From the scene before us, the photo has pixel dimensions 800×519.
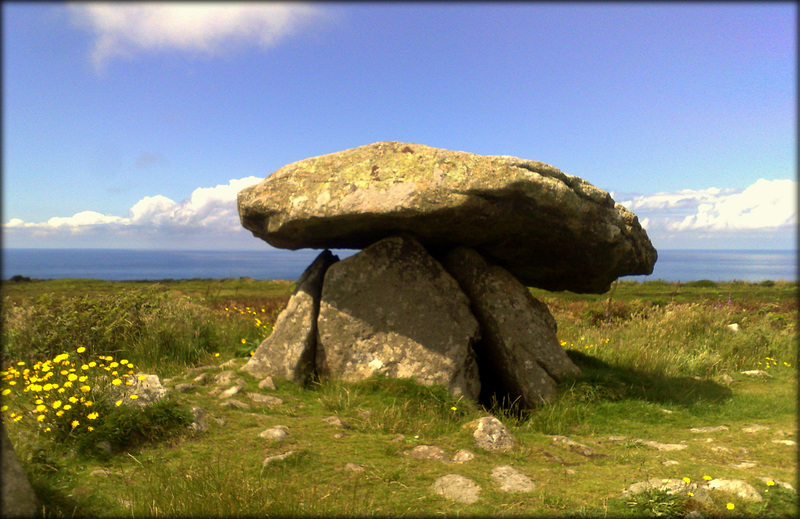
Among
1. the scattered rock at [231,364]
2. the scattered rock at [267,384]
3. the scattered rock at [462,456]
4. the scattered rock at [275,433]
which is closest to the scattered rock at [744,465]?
the scattered rock at [462,456]

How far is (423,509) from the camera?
3.86 meters

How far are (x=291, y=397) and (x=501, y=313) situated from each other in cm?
334

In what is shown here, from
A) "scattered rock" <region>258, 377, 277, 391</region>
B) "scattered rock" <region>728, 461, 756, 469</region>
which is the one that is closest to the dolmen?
"scattered rock" <region>258, 377, 277, 391</region>

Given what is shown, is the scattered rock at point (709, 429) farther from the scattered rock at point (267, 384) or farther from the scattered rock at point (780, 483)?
the scattered rock at point (267, 384)

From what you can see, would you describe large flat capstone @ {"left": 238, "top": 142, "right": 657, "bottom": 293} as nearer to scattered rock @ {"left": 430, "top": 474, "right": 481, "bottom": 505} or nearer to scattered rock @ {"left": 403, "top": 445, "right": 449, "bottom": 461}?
scattered rock @ {"left": 403, "top": 445, "right": 449, "bottom": 461}

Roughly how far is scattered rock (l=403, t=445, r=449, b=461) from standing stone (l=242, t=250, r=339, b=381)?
2.67 metres

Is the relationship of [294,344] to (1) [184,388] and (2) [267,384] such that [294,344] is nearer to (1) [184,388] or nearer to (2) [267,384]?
(2) [267,384]

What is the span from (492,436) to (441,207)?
2722 mm

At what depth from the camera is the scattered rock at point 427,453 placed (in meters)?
4.91

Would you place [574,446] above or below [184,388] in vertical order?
below

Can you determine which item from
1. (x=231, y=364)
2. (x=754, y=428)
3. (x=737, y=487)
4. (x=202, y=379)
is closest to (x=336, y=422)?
(x=202, y=379)

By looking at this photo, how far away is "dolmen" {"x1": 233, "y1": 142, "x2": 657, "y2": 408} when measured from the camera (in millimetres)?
6488

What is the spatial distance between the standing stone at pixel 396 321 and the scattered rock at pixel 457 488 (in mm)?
2525

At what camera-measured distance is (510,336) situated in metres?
7.70
